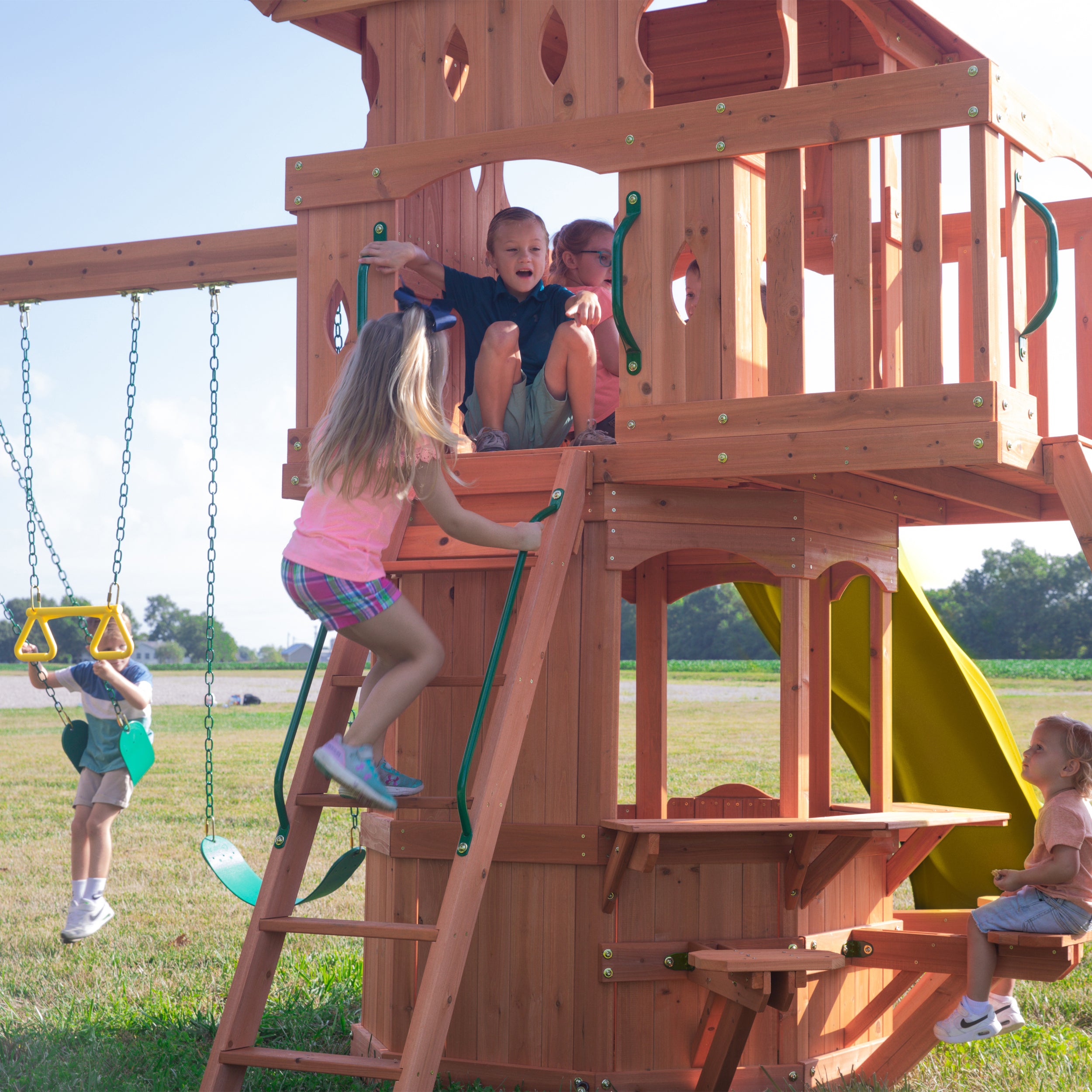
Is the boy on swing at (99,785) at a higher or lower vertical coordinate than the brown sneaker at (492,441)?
lower

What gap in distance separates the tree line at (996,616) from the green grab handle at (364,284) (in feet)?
106

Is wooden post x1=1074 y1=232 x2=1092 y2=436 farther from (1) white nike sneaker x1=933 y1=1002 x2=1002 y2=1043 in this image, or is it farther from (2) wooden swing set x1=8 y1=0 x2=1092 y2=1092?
Answer: (1) white nike sneaker x1=933 y1=1002 x2=1002 y2=1043

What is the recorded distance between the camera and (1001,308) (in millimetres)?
4742

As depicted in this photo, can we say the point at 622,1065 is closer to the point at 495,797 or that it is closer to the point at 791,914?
the point at 791,914

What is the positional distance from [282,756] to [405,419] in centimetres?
135

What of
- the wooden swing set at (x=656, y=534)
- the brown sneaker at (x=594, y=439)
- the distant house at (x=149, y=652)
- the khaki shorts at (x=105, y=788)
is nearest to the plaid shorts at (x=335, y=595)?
the wooden swing set at (x=656, y=534)

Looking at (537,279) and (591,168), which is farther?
(537,279)

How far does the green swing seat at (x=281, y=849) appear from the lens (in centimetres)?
499

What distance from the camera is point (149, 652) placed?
149 ft

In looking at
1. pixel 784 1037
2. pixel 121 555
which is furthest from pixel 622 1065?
pixel 121 555

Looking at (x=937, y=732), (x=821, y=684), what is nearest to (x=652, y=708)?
(x=821, y=684)

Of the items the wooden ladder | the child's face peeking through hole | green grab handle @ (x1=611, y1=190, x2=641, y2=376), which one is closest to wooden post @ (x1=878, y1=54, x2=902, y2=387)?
green grab handle @ (x1=611, y1=190, x2=641, y2=376)

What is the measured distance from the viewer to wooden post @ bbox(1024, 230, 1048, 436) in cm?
638

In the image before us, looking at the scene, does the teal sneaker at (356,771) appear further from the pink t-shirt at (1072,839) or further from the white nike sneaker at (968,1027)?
the pink t-shirt at (1072,839)
